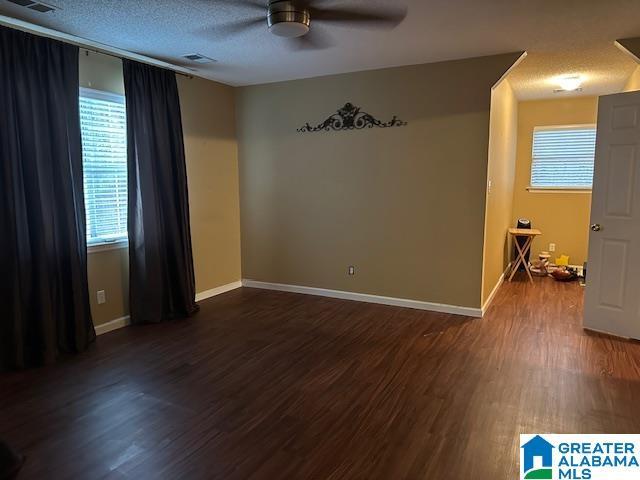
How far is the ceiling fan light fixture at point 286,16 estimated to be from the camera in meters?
2.75

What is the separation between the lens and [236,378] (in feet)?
9.87

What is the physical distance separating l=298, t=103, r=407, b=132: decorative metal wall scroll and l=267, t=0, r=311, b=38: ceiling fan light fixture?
1.79 meters

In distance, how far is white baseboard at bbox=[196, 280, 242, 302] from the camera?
4992mm

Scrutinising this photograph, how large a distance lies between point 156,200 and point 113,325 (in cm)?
123

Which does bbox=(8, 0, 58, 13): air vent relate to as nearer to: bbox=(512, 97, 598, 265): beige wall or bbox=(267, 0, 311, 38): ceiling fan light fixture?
bbox=(267, 0, 311, 38): ceiling fan light fixture

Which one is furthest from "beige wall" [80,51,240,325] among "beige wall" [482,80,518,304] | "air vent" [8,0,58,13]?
"beige wall" [482,80,518,304]

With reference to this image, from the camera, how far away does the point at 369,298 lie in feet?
15.8

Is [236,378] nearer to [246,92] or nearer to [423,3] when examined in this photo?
[423,3]

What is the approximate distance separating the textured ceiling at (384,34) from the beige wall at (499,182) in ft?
1.71

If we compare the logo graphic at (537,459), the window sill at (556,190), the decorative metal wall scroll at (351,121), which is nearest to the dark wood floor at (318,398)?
the logo graphic at (537,459)

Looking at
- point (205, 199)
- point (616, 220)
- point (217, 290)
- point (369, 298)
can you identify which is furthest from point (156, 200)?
point (616, 220)

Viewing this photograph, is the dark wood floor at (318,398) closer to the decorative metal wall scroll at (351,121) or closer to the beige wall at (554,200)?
the decorative metal wall scroll at (351,121)

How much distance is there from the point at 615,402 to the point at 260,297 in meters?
3.49

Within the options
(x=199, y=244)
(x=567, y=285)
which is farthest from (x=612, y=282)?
(x=199, y=244)
